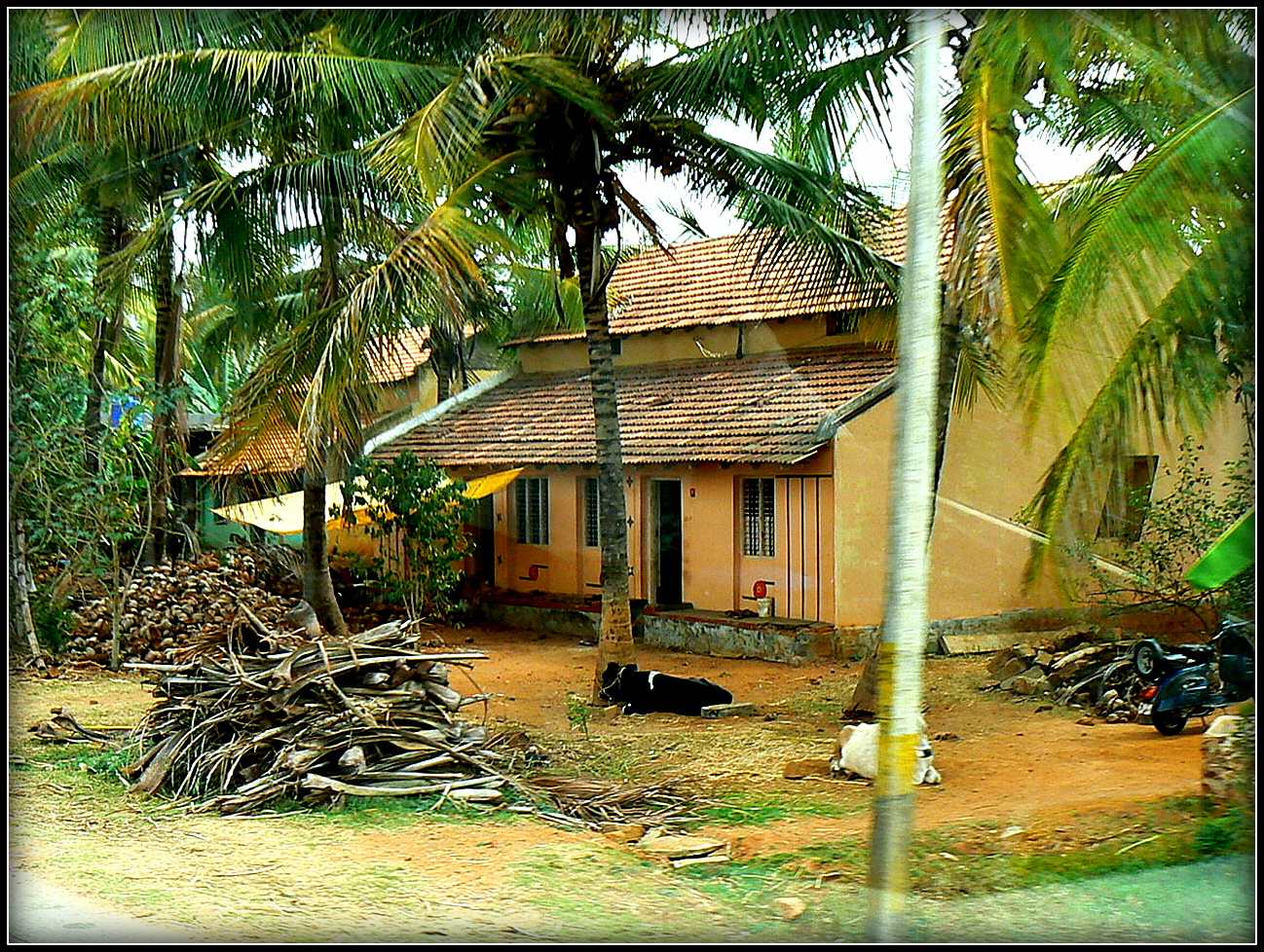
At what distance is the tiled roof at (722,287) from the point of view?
16.8ft

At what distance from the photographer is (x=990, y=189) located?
360 cm

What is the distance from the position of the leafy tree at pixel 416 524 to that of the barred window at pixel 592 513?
46 cm

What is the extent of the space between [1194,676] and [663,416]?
220cm

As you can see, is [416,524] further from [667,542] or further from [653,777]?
[653,777]

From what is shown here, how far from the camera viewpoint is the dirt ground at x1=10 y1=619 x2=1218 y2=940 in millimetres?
3686

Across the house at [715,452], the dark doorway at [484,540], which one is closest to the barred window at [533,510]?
the house at [715,452]

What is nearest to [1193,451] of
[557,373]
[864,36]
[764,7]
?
[864,36]

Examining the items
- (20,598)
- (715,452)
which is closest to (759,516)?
(715,452)

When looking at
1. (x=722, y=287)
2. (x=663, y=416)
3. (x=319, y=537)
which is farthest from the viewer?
(x=722, y=287)

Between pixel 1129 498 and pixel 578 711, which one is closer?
pixel 1129 498

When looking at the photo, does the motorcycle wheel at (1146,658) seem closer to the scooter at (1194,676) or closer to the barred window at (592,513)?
the scooter at (1194,676)

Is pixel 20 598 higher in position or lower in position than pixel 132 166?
lower

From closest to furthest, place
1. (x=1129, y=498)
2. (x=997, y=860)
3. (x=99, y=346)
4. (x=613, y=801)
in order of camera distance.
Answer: (x=997, y=860), (x=1129, y=498), (x=613, y=801), (x=99, y=346)

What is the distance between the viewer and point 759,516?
495 centimetres
